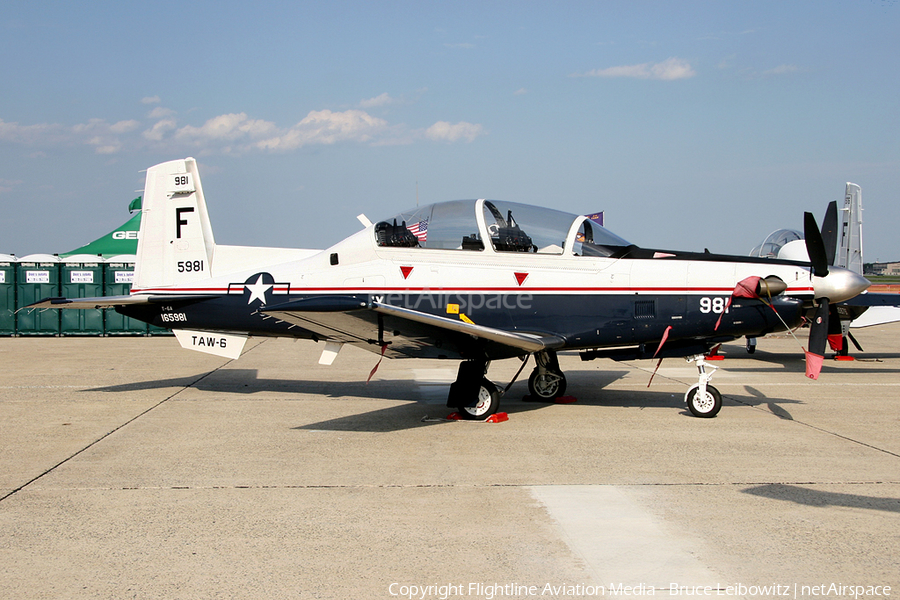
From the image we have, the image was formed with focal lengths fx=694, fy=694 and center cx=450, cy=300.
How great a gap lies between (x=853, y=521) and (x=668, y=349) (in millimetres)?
3556

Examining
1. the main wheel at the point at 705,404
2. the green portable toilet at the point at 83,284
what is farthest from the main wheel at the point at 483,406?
the green portable toilet at the point at 83,284

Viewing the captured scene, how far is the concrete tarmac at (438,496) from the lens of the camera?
352cm

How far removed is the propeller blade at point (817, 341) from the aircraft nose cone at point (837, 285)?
3.6 inches

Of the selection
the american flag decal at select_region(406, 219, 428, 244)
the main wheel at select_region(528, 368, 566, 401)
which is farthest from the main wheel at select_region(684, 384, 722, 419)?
the american flag decal at select_region(406, 219, 428, 244)

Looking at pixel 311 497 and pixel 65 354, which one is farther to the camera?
pixel 65 354

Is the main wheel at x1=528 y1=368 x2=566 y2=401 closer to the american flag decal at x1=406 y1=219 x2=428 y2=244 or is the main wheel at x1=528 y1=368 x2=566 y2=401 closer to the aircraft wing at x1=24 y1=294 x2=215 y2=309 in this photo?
the american flag decal at x1=406 y1=219 x2=428 y2=244

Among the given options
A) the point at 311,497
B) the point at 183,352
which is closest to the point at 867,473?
the point at 311,497

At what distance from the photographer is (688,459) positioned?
5.95m

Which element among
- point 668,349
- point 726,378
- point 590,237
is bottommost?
point 726,378

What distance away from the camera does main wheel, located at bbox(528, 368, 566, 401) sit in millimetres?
9016

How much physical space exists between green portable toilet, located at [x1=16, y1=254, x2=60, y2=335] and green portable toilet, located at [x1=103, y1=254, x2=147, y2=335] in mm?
1382

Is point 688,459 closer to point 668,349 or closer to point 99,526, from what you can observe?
point 668,349

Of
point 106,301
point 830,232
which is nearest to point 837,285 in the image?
point 830,232

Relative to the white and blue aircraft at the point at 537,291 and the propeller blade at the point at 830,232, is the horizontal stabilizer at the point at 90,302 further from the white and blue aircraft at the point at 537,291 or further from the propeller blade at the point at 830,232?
the propeller blade at the point at 830,232
